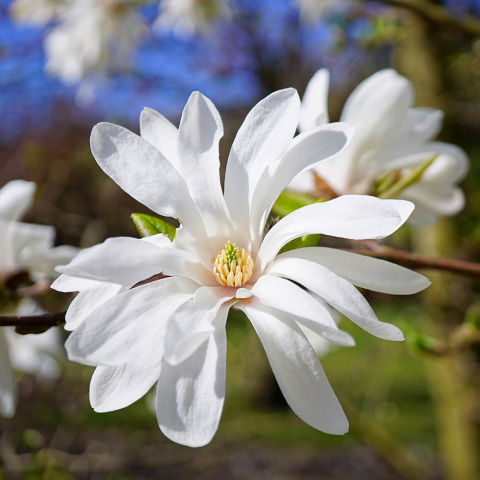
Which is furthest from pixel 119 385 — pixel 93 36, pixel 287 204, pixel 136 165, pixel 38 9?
pixel 38 9

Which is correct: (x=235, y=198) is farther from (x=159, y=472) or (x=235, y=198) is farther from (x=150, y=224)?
(x=159, y=472)

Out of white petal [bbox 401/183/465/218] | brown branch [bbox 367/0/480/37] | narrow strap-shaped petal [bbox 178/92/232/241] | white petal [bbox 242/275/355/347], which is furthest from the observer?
brown branch [bbox 367/0/480/37]

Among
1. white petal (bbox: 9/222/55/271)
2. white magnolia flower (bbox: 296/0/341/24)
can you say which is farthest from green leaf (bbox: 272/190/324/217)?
white magnolia flower (bbox: 296/0/341/24)

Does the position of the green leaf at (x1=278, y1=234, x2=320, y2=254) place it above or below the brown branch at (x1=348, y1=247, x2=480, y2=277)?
above

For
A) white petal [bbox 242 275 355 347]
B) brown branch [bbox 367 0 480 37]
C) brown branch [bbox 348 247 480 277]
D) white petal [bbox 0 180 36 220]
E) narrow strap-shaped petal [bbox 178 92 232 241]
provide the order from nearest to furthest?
A: white petal [bbox 242 275 355 347], narrow strap-shaped petal [bbox 178 92 232 241], brown branch [bbox 348 247 480 277], white petal [bbox 0 180 36 220], brown branch [bbox 367 0 480 37]

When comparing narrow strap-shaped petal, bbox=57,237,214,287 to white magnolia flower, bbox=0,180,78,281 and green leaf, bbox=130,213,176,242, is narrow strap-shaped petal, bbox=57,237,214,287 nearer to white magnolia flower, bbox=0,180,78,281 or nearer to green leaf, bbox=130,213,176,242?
green leaf, bbox=130,213,176,242

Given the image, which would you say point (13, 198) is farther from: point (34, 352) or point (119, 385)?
point (34, 352)

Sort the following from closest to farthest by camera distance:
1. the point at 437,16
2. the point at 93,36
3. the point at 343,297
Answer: the point at 343,297
the point at 437,16
the point at 93,36
